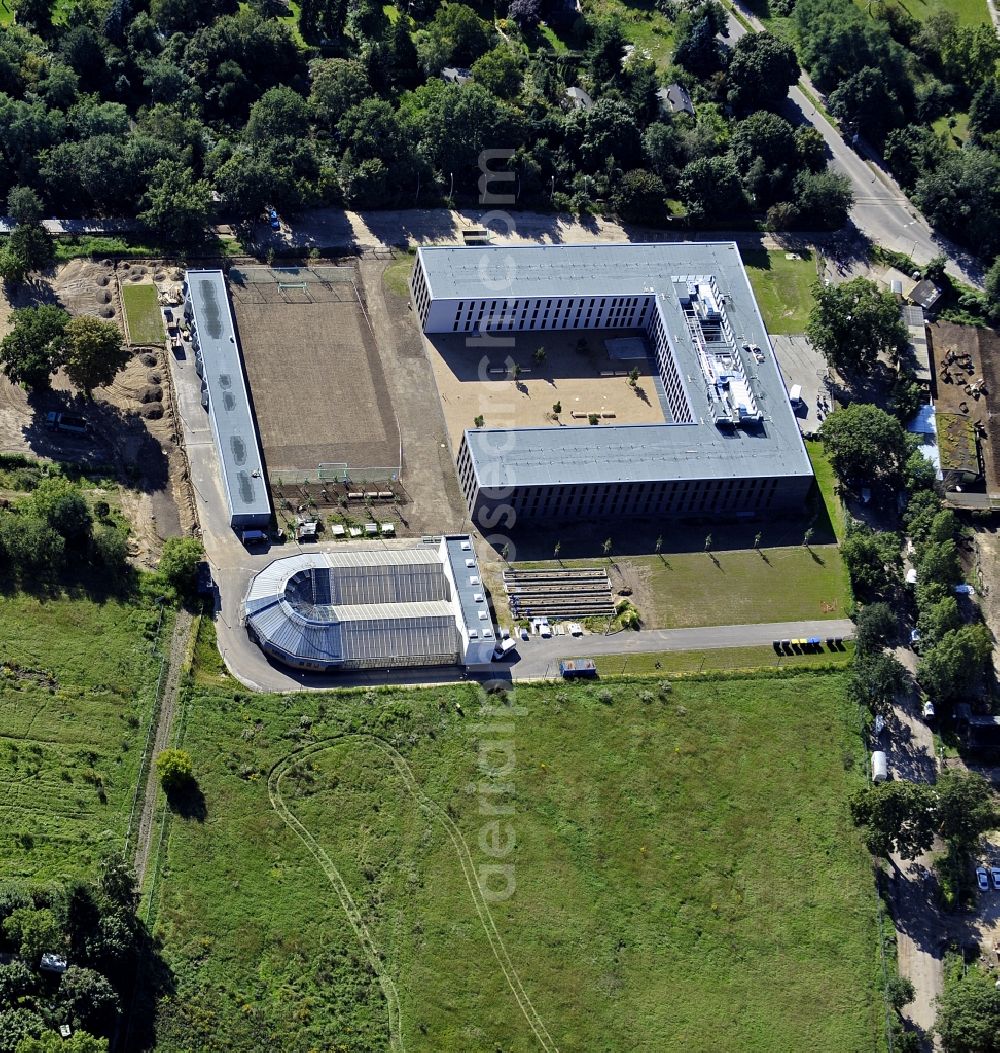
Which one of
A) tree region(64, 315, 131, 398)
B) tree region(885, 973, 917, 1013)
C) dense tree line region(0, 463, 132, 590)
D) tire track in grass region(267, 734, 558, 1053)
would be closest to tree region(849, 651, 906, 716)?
tree region(885, 973, 917, 1013)

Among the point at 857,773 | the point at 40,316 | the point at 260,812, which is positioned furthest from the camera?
the point at 40,316

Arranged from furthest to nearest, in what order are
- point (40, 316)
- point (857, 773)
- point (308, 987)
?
point (40, 316) < point (857, 773) < point (308, 987)

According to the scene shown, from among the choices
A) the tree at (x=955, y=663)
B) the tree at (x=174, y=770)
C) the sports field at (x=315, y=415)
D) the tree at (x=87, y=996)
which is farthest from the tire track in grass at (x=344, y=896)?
the tree at (x=955, y=663)

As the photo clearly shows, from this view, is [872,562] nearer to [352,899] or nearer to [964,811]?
[964,811]

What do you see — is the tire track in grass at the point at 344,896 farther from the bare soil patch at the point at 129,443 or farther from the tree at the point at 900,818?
the tree at the point at 900,818

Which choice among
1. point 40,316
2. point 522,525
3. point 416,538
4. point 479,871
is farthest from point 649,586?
point 40,316

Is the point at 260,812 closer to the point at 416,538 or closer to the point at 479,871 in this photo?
the point at 479,871

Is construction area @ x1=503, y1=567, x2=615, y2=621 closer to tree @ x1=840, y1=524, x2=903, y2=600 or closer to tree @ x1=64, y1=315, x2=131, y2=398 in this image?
tree @ x1=840, y1=524, x2=903, y2=600
